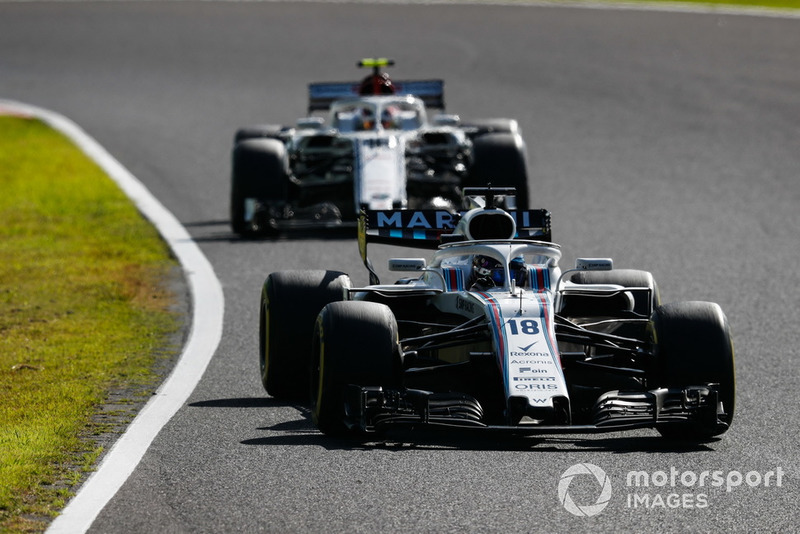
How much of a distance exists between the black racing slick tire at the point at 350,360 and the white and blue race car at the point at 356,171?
8.49 metres

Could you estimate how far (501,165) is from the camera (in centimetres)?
1772

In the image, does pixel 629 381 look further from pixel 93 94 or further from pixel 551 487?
pixel 93 94

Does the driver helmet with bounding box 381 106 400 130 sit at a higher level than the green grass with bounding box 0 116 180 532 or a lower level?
higher

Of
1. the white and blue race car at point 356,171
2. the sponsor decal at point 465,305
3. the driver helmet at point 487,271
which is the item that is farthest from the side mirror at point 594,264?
the white and blue race car at point 356,171

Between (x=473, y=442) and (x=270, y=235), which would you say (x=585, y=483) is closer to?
(x=473, y=442)

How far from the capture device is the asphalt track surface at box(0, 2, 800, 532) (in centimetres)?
→ 718

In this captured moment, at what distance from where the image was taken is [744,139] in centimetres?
2461

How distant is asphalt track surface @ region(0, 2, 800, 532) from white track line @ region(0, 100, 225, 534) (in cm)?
11

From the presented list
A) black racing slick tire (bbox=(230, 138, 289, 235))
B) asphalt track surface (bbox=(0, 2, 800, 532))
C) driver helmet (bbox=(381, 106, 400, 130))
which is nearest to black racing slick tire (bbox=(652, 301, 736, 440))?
asphalt track surface (bbox=(0, 2, 800, 532))

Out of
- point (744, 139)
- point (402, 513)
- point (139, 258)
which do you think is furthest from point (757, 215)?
point (402, 513)

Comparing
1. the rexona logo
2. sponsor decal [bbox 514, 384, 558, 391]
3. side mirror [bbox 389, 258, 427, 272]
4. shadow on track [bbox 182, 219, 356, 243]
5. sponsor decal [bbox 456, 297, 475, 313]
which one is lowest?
shadow on track [bbox 182, 219, 356, 243]

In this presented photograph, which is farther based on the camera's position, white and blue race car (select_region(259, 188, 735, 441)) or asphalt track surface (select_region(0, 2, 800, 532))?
white and blue race car (select_region(259, 188, 735, 441))

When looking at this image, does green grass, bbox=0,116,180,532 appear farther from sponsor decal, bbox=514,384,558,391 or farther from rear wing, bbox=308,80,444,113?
rear wing, bbox=308,80,444,113

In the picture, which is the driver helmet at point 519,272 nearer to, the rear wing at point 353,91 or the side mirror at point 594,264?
the side mirror at point 594,264
